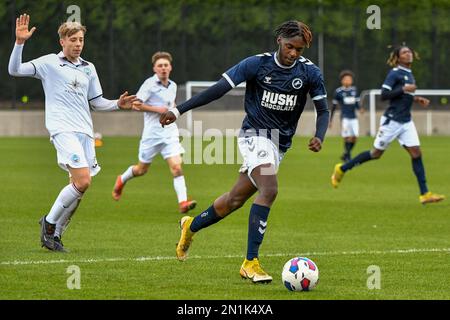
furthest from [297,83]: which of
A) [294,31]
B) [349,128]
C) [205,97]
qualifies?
[349,128]

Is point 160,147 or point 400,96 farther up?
point 400,96

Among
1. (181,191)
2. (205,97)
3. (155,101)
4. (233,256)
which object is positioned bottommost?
(181,191)

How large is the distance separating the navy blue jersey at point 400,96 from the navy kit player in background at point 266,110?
800 cm

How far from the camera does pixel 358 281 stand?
9656mm

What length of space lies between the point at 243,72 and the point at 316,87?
68 centimetres

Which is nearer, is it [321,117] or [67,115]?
[321,117]

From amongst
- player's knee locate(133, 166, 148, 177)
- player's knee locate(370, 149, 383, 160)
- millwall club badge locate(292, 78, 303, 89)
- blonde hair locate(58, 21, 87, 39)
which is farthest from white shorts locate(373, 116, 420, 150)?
millwall club badge locate(292, 78, 303, 89)

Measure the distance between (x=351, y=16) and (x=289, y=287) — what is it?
39173 mm

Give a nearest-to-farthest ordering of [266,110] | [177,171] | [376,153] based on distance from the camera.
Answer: [266,110] < [177,171] < [376,153]

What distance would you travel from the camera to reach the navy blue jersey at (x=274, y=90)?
999cm

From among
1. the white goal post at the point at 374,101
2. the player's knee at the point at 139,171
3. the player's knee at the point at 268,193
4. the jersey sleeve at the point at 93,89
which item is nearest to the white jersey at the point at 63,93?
the jersey sleeve at the point at 93,89

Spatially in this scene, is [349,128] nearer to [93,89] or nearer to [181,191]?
[181,191]

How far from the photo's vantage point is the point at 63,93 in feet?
38.4

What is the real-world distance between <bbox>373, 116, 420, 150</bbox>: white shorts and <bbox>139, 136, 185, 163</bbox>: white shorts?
3.47m
